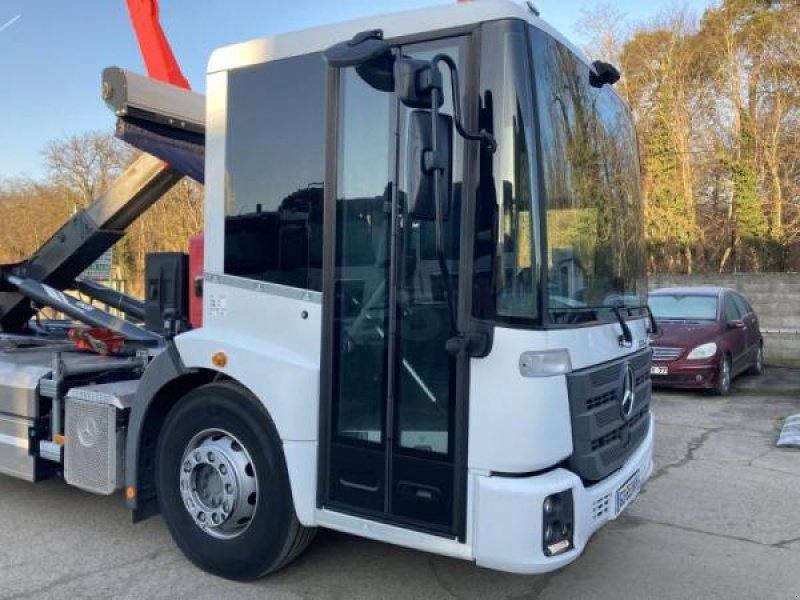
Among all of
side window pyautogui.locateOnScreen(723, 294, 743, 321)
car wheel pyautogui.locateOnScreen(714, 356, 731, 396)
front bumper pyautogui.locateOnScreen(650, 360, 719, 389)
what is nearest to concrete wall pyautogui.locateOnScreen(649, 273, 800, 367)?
side window pyautogui.locateOnScreen(723, 294, 743, 321)

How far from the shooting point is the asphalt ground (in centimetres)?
378

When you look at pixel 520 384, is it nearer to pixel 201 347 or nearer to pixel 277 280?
pixel 277 280

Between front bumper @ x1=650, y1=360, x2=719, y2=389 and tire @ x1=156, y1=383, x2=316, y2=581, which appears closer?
tire @ x1=156, y1=383, x2=316, y2=581

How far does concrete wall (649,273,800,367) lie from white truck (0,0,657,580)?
11281 millimetres

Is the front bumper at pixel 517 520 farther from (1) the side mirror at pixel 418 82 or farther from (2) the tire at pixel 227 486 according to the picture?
(1) the side mirror at pixel 418 82

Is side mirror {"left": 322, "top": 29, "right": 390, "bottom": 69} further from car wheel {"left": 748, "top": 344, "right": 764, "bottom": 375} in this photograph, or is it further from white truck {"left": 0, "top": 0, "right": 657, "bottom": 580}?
car wheel {"left": 748, "top": 344, "right": 764, "bottom": 375}

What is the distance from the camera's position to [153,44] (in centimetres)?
600

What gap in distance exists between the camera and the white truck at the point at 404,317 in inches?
119

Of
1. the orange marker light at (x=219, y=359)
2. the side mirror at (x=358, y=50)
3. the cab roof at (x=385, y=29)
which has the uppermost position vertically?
the cab roof at (x=385, y=29)

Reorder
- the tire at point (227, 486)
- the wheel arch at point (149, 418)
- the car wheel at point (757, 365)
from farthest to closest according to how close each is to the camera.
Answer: the car wheel at point (757, 365), the wheel arch at point (149, 418), the tire at point (227, 486)

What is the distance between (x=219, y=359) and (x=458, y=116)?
1.77 meters

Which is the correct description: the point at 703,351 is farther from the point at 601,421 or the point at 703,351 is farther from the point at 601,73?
the point at 601,421

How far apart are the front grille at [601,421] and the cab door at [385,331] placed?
0.52 metres

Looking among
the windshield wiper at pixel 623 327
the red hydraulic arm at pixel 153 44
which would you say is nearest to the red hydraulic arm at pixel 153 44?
the red hydraulic arm at pixel 153 44
